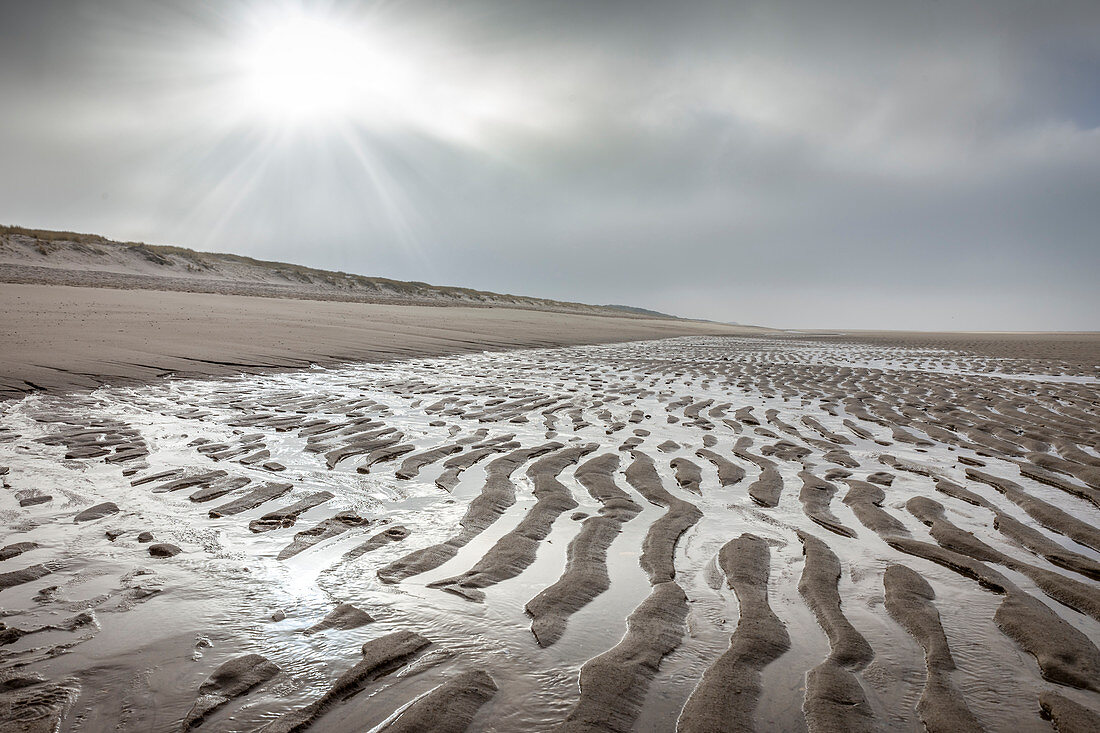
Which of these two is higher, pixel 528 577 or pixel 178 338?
pixel 178 338

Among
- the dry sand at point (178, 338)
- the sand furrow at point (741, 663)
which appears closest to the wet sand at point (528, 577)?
the sand furrow at point (741, 663)

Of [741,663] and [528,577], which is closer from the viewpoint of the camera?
[741,663]

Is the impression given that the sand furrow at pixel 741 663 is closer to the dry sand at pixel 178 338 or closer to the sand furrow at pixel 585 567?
the sand furrow at pixel 585 567

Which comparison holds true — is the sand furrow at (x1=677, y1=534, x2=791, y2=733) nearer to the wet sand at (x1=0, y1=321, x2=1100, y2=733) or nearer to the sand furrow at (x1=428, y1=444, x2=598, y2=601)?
the wet sand at (x1=0, y1=321, x2=1100, y2=733)

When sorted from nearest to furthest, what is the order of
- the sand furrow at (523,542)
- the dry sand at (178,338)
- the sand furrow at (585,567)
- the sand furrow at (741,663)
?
the sand furrow at (741,663) < the sand furrow at (585,567) < the sand furrow at (523,542) < the dry sand at (178,338)

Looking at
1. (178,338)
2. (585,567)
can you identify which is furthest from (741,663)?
(178,338)

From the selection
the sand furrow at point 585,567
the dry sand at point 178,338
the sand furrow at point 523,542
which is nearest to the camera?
the sand furrow at point 585,567

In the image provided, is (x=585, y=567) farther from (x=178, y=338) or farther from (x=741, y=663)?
(x=178, y=338)

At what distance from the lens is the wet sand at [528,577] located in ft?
5.79

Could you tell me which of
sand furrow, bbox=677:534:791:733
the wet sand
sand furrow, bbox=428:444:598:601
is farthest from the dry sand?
sand furrow, bbox=677:534:791:733

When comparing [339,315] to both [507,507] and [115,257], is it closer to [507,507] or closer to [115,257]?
[507,507]

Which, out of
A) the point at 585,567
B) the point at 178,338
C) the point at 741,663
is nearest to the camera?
the point at 741,663

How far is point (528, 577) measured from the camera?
262 cm

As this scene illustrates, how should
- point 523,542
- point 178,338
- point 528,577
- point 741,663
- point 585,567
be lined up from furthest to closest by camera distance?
point 178,338
point 523,542
point 585,567
point 528,577
point 741,663
